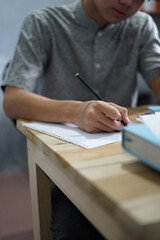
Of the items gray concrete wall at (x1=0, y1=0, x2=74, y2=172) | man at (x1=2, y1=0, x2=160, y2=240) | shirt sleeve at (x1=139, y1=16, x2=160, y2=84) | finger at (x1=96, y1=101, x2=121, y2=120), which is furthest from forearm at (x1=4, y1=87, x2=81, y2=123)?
gray concrete wall at (x1=0, y1=0, x2=74, y2=172)

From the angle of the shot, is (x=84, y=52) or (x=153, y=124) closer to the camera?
(x=153, y=124)

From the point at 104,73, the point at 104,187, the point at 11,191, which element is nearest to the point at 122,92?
the point at 104,73

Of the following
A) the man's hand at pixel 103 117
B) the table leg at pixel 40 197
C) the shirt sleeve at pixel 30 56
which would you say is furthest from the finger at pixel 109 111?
the shirt sleeve at pixel 30 56

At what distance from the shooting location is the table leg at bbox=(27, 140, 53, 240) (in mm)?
770

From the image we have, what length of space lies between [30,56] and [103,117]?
48 cm

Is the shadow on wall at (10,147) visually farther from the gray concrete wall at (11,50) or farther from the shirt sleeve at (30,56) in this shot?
the shirt sleeve at (30,56)

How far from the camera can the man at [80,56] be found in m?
0.95

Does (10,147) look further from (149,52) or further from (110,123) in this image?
(110,123)

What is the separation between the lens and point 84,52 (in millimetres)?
1160

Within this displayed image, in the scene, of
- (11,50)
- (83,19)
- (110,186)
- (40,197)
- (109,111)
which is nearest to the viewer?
(110,186)

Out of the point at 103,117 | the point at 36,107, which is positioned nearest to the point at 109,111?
the point at 103,117

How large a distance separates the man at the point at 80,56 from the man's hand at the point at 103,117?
16 centimetres

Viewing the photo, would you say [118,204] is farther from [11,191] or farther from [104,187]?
[11,191]

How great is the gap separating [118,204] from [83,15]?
3.14ft
